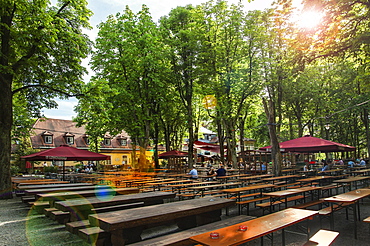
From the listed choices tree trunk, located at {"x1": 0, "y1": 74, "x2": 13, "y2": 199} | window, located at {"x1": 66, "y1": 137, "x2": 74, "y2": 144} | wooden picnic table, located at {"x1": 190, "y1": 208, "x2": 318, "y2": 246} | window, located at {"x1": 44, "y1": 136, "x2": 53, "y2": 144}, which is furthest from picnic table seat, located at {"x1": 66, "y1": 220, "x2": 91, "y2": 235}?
window, located at {"x1": 66, "y1": 137, "x2": 74, "y2": 144}

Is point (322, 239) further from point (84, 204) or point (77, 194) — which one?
point (77, 194)

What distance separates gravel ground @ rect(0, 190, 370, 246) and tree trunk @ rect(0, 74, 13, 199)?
3982mm

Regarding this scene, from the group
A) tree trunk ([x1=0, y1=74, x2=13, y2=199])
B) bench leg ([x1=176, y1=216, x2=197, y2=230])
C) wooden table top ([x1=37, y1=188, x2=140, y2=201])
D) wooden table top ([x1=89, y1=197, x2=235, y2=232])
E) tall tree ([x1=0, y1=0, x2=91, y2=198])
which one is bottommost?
bench leg ([x1=176, y1=216, x2=197, y2=230])

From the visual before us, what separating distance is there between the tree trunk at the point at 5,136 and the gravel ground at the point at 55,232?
398cm

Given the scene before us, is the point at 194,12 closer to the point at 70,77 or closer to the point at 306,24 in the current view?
the point at 70,77

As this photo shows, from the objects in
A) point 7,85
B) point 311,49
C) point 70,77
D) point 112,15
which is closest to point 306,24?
point 311,49

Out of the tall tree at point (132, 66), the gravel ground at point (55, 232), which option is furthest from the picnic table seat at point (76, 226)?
the tall tree at point (132, 66)

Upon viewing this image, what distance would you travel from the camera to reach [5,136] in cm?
1224

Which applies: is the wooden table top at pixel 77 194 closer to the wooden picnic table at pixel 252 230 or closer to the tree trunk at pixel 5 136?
the wooden picnic table at pixel 252 230

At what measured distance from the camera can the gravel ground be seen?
18.3 ft

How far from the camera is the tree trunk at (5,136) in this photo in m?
12.0

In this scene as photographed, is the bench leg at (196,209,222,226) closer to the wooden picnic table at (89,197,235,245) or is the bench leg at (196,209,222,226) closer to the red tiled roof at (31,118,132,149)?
the wooden picnic table at (89,197,235,245)

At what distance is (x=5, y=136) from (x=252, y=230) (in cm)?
1274

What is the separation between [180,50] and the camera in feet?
76.4
